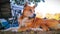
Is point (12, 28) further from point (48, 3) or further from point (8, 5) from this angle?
point (48, 3)

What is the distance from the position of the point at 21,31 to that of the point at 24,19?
15cm

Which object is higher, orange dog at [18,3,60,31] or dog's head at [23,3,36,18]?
dog's head at [23,3,36,18]

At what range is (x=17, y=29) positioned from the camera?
274 centimetres

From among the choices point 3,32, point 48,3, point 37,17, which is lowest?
point 3,32

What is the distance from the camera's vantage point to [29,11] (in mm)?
2732

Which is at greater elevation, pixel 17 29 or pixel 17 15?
pixel 17 15

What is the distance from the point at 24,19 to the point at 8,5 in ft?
0.84

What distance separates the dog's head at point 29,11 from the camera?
2.72 meters

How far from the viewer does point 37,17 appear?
2.73 metres

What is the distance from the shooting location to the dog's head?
2.72 meters

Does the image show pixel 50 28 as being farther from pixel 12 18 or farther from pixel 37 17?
pixel 12 18

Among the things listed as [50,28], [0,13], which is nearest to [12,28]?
[0,13]

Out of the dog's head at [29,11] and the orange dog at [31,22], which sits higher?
the dog's head at [29,11]

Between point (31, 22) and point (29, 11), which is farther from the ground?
point (29, 11)
